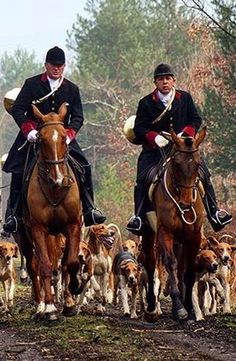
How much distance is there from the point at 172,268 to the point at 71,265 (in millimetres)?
1149

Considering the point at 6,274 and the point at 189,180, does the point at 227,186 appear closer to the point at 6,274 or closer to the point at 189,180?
the point at 6,274

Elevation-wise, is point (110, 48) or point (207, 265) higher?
point (110, 48)

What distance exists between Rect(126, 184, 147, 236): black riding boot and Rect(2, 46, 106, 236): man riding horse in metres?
0.41

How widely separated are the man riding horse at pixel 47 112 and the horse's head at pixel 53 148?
0.78 metres

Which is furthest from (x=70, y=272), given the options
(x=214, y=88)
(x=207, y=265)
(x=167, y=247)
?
(x=214, y=88)

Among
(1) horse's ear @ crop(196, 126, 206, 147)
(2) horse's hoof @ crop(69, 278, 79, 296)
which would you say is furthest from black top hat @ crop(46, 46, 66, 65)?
(2) horse's hoof @ crop(69, 278, 79, 296)

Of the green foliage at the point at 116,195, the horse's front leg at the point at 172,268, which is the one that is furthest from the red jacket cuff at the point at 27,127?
the green foliage at the point at 116,195

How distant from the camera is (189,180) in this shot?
11266 mm

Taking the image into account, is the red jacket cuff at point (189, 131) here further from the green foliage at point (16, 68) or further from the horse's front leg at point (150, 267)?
the green foliage at point (16, 68)

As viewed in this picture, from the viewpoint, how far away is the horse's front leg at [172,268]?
11.3m

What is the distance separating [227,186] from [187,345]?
35643 mm

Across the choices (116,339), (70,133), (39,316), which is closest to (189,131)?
(70,133)

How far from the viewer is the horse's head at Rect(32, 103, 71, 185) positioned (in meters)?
10.8

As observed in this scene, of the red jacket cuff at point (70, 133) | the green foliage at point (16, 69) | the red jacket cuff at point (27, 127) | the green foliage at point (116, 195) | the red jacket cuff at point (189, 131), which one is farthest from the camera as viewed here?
the green foliage at point (16, 69)
